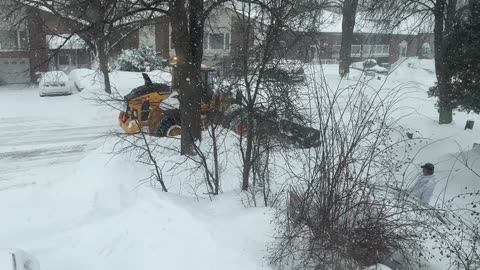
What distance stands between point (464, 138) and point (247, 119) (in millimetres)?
9770

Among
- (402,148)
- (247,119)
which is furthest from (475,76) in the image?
(247,119)

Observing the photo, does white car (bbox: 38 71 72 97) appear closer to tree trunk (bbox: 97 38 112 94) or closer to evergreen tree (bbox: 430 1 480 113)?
tree trunk (bbox: 97 38 112 94)

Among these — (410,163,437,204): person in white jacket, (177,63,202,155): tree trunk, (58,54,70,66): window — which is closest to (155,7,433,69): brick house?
(177,63,202,155): tree trunk

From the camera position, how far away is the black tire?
13180mm

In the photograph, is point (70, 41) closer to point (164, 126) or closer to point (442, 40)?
point (164, 126)

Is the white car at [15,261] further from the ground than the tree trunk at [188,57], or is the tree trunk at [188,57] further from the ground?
the tree trunk at [188,57]

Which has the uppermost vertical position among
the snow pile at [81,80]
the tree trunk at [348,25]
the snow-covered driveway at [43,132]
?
the tree trunk at [348,25]

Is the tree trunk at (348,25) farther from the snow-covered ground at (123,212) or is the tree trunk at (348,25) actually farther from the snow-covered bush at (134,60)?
the snow-covered ground at (123,212)

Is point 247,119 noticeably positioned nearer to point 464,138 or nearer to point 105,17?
point 105,17

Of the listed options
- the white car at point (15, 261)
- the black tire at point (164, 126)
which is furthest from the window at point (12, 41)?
the white car at point (15, 261)

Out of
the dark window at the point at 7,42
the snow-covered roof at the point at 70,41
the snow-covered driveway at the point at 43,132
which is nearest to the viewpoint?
the snow-covered roof at the point at 70,41

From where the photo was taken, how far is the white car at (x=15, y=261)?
4.04 metres

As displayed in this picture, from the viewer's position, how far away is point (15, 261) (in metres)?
4.09

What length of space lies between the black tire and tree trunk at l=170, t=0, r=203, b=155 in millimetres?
3043
